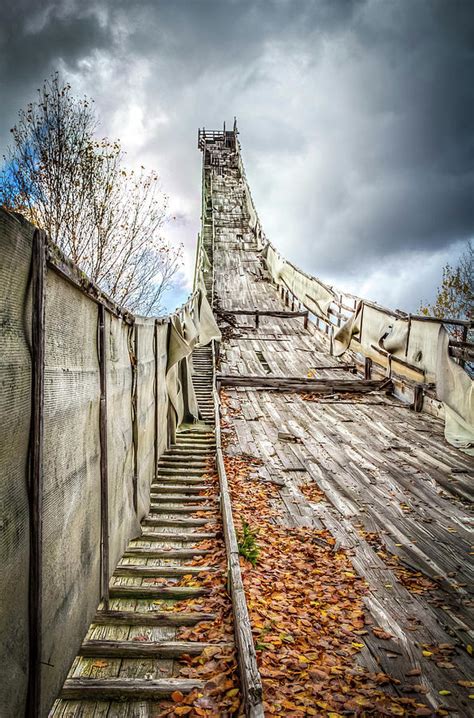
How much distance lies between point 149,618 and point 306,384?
9.01 meters

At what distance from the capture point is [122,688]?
8.46 ft

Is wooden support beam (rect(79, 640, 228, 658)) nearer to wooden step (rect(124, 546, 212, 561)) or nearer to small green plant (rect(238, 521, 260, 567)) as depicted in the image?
small green plant (rect(238, 521, 260, 567))

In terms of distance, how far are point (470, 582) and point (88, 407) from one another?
376 centimetres

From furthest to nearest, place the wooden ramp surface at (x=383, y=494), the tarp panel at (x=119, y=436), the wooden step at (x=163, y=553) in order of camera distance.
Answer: the wooden step at (x=163, y=553) → the tarp panel at (x=119, y=436) → the wooden ramp surface at (x=383, y=494)

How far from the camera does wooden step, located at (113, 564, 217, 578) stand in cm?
406

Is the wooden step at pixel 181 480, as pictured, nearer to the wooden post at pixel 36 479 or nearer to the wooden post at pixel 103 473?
the wooden post at pixel 103 473

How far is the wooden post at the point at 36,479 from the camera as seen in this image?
2.02m

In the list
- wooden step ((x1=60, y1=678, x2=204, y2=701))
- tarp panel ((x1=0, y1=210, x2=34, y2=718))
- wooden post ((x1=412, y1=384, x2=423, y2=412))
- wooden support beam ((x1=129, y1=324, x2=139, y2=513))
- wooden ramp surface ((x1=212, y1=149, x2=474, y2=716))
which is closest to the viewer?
tarp panel ((x1=0, y1=210, x2=34, y2=718))

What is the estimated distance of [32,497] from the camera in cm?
203

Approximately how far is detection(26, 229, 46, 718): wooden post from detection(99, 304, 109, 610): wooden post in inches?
46.7

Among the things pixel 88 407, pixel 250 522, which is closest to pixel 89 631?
pixel 88 407

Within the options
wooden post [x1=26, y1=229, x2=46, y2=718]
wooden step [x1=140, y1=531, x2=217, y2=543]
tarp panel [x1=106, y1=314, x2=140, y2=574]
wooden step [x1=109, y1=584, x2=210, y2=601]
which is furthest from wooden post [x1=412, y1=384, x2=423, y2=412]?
wooden post [x1=26, y1=229, x2=46, y2=718]

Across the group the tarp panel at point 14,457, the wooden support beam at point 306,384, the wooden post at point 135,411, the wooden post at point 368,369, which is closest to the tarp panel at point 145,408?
the wooden post at point 135,411

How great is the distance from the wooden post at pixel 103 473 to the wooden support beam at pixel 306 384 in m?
8.76
